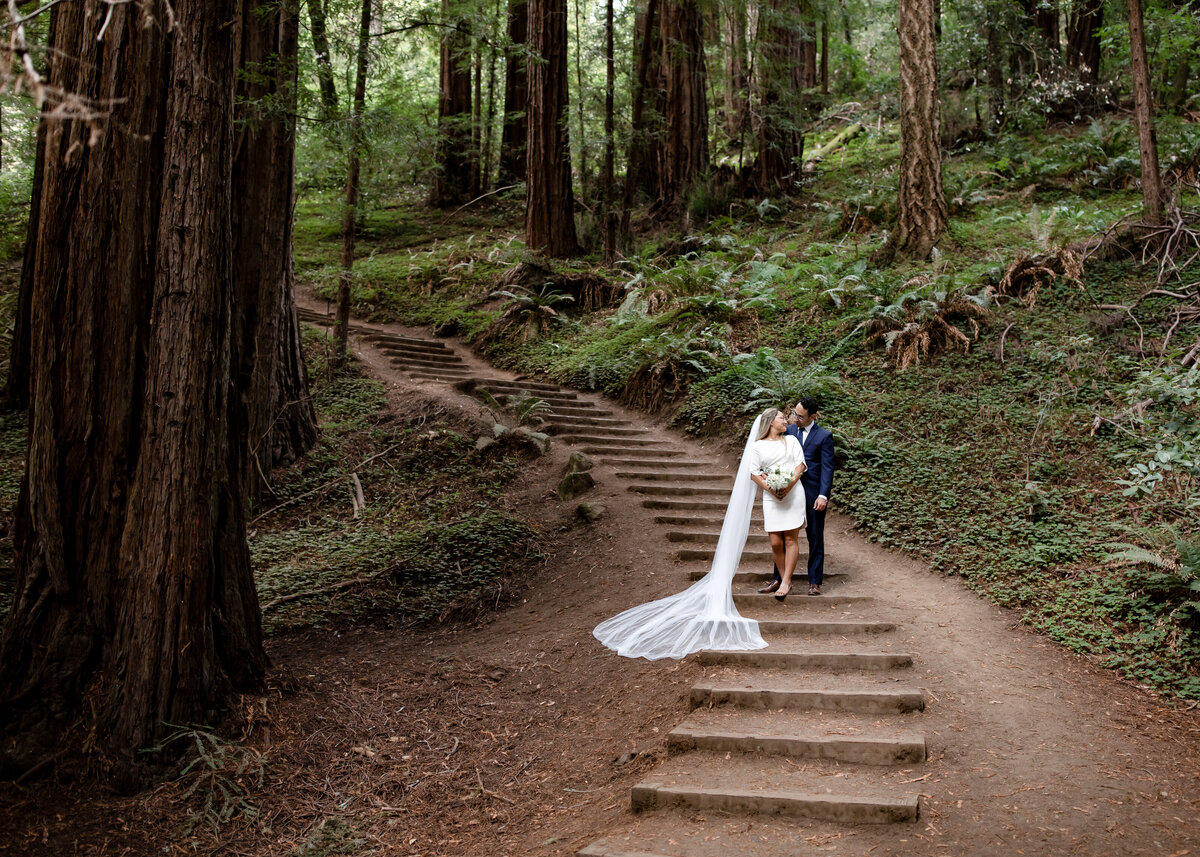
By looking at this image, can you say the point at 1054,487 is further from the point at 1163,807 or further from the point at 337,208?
the point at 337,208

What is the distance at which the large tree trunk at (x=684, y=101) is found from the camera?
19781 mm

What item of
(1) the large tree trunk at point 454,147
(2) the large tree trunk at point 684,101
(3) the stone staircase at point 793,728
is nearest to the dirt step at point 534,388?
(3) the stone staircase at point 793,728

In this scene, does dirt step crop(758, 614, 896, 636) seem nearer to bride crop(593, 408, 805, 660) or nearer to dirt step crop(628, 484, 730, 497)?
bride crop(593, 408, 805, 660)

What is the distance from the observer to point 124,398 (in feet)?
16.8

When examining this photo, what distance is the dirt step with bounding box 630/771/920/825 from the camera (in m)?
4.28

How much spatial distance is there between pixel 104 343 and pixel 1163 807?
270 inches

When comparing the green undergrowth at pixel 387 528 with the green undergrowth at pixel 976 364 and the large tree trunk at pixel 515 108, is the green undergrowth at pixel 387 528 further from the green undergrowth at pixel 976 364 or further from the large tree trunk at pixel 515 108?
the large tree trunk at pixel 515 108

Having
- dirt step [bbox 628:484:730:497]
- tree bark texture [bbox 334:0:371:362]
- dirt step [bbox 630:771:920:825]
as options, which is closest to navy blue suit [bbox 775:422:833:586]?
dirt step [bbox 628:484:730:497]

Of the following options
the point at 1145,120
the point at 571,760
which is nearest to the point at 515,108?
the point at 1145,120

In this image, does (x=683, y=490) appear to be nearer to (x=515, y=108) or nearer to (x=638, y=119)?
(x=638, y=119)

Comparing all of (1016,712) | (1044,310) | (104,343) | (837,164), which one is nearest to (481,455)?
(104,343)

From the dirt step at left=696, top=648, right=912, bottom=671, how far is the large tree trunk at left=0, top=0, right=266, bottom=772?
3754mm

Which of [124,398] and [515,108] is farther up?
[515,108]

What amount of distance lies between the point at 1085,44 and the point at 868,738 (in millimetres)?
20524
